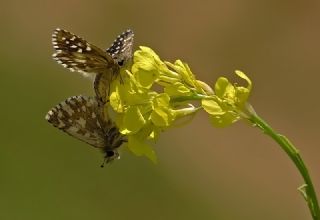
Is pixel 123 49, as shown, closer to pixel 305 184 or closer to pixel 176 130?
pixel 305 184

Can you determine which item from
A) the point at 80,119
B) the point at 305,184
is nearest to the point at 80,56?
the point at 80,119

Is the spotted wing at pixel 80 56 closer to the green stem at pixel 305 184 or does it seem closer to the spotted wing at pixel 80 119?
the spotted wing at pixel 80 119

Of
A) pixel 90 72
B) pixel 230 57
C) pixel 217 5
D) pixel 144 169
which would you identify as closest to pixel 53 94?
pixel 144 169

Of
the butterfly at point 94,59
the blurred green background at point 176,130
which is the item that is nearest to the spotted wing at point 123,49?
the butterfly at point 94,59

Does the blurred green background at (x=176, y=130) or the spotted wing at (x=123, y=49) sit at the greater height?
the spotted wing at (x=123, y=49)

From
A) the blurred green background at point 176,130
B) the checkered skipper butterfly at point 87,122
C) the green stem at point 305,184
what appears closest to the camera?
the green stem at point 305,184

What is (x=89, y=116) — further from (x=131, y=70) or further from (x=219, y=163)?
(x=219, y=163)
